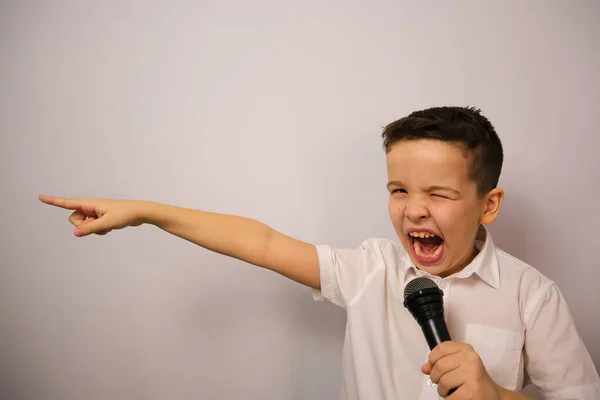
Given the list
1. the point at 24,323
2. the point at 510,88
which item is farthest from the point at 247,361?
the point at 510,88

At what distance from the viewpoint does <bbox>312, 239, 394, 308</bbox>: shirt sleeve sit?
1007 mm

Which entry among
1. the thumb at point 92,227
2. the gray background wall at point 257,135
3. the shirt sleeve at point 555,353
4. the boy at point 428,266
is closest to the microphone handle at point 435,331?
the boy at point 428,266

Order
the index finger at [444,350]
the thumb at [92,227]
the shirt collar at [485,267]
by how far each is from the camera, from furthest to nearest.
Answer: the shirt collar at [485,267]
the thumb at [92,227]
the index finger at [444,350]

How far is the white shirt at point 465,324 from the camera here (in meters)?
0.89

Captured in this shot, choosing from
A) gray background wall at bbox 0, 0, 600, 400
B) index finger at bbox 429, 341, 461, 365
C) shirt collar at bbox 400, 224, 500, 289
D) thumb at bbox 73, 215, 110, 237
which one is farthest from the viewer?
gray background wall at bbox 0, 0, 600, 400

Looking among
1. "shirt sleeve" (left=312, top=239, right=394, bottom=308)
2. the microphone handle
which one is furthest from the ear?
the microphone handle

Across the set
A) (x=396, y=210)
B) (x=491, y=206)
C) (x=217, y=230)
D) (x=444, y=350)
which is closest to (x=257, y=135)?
(x=217, y=230)

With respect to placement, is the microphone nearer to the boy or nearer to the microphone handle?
the microphone handle

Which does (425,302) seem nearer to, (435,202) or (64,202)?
(435,202)

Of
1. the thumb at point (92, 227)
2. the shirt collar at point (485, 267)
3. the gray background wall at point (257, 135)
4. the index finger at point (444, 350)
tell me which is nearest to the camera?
the index finger at point (444, 350)

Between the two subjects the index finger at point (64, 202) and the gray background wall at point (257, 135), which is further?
the gray background wall at point (257, 135)

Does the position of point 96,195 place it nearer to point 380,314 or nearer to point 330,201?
point 330,201

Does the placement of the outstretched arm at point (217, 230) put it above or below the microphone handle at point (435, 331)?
above

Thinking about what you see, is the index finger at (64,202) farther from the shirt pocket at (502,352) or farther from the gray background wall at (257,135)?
the shirt pocket at (502,352)
